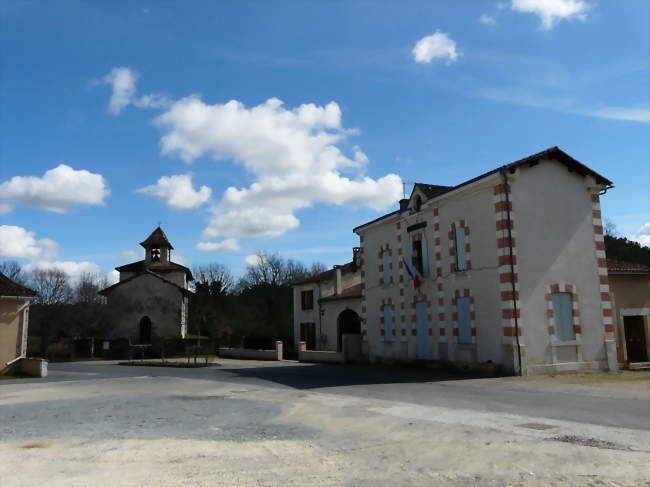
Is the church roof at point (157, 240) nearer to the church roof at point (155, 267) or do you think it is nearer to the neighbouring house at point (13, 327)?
the church roof at point (155, 267)

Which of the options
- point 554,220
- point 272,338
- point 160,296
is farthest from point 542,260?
point 160,296

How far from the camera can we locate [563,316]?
19.9 meters

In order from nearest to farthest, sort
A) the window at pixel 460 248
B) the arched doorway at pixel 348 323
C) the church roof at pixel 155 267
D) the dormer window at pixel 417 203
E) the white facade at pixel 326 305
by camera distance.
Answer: the window at pixel 460 248
the dormer window at pixel 417 203
the arched doorway at pixel 348 323
the white facade at pixel 326 305
the church roof at pixel 155 267

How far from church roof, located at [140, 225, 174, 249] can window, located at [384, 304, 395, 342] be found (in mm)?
36716

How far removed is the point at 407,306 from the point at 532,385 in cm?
970

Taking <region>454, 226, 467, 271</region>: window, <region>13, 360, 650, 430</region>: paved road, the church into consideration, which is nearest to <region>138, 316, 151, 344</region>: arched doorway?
the church

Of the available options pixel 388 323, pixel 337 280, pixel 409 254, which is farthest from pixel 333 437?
pixel 337 280

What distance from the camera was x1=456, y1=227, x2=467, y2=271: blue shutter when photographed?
21.7 meters

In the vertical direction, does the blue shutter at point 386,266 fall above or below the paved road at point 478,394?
above

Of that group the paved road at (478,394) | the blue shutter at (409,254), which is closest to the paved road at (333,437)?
the paved road at (478,394)

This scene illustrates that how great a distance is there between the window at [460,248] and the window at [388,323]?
Result: 19.4 feet

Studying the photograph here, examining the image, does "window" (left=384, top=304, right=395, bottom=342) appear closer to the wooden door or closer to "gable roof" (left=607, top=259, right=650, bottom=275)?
"gable roof" (left=607, top=259, right=650, bottom=275)

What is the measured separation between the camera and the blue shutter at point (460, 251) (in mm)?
21656

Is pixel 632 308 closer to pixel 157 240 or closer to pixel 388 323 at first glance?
pixel 388 323
